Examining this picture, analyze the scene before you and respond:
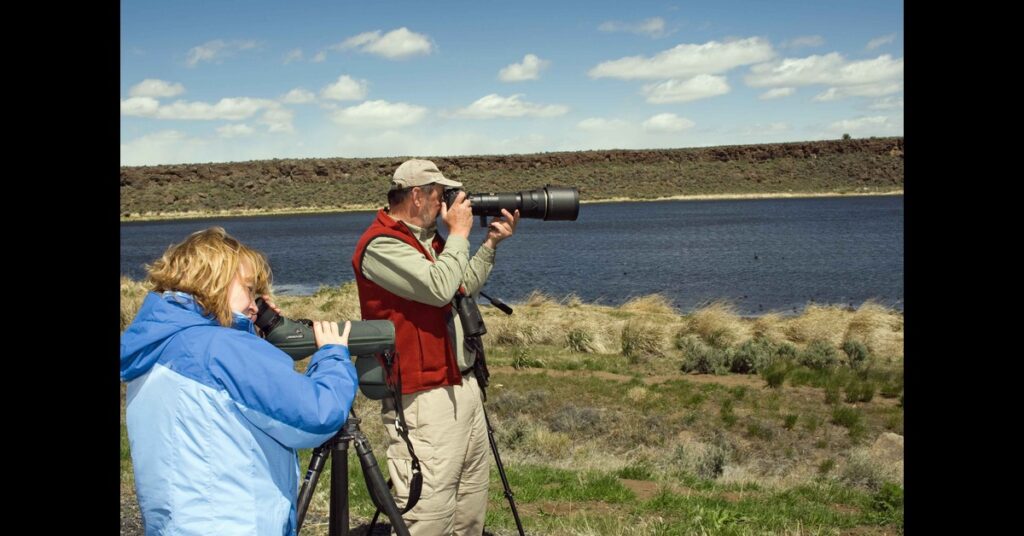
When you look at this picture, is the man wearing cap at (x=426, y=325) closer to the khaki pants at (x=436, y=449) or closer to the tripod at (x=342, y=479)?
the khaki pants at (x=436, y=449)

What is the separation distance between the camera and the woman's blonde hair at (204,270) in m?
2.16

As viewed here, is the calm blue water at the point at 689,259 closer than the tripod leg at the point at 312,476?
No

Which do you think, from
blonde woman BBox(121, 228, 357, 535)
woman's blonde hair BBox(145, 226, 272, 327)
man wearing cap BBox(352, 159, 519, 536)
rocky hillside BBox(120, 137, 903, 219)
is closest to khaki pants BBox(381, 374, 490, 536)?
man wearing cap BBox(352, 159, 519, 536)

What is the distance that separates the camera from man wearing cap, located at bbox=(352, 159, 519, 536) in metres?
3.38

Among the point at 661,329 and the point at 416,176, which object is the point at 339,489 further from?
the point at 661,329

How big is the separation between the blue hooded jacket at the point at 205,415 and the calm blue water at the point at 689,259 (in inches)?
871

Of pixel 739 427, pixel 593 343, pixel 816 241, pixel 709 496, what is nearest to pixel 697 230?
pixel 816 241

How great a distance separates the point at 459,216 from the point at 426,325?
18.4 inches

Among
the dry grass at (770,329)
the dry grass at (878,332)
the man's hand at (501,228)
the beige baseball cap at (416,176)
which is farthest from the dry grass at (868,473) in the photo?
the dry grass at (770,329)

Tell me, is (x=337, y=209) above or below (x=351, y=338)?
above

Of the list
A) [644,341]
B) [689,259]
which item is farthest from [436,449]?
[689,259]

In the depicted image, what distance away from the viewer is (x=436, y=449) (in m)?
3.46

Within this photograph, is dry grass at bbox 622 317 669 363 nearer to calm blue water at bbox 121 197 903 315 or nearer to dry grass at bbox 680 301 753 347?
dry grass at bbox 680 301 753 347

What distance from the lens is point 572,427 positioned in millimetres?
9273
